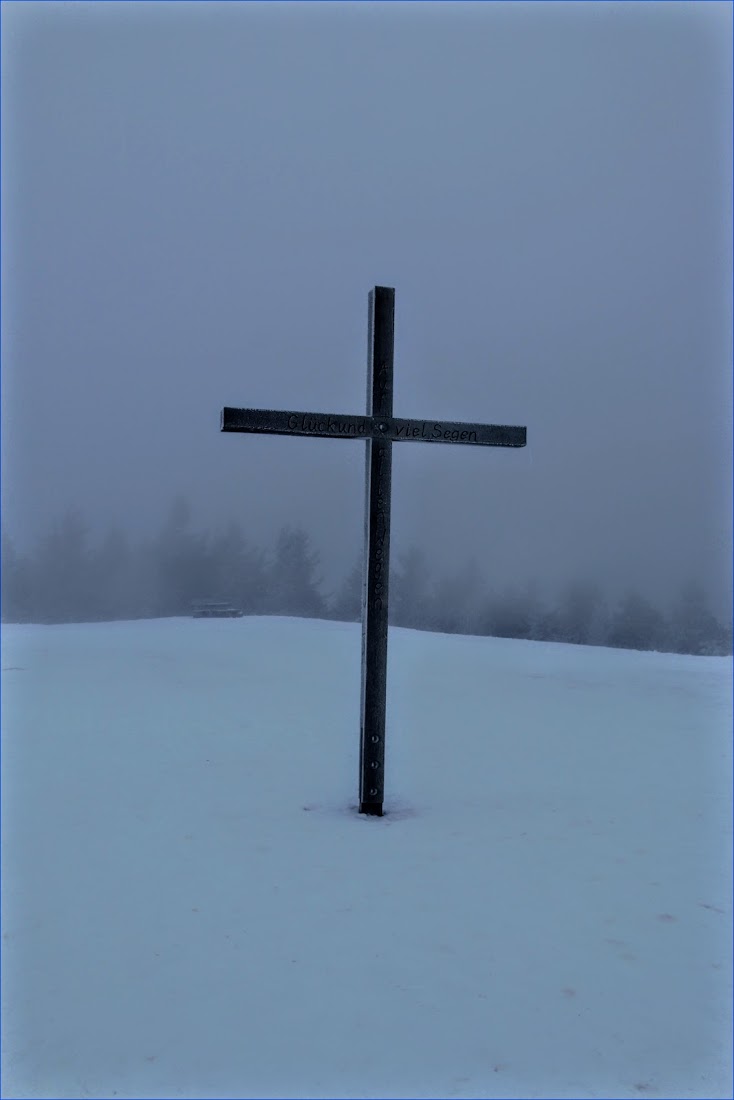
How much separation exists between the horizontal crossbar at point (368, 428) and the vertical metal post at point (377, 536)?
8cm

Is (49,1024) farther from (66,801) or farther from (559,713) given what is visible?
(559,713)

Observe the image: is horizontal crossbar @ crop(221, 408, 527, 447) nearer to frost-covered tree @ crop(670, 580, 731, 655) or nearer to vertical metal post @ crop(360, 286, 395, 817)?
vertical metal post @ crop(360, 286, 395, 817)

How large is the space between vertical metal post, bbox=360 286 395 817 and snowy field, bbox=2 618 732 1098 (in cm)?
58

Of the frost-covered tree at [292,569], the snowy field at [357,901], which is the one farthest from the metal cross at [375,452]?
the frost-covered tree at [292,569]

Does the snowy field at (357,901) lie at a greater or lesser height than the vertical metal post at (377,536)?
lesser

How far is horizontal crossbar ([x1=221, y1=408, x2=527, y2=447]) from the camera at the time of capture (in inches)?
228

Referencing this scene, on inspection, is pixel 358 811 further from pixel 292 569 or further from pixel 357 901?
pixel 292 569

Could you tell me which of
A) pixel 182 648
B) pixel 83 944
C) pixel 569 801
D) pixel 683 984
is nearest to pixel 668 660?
pixel 182 648

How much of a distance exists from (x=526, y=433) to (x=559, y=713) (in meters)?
3.89

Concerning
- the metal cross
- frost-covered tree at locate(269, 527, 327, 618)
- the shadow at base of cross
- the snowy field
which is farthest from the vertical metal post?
frost-covered tree at locate(269, 527, 327, 618)

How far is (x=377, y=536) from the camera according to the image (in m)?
6.03

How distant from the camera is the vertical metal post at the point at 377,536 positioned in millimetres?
5895

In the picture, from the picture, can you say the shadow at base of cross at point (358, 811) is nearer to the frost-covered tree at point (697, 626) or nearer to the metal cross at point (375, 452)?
the metal cross at point (375, 452)

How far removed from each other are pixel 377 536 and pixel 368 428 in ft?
2.24
